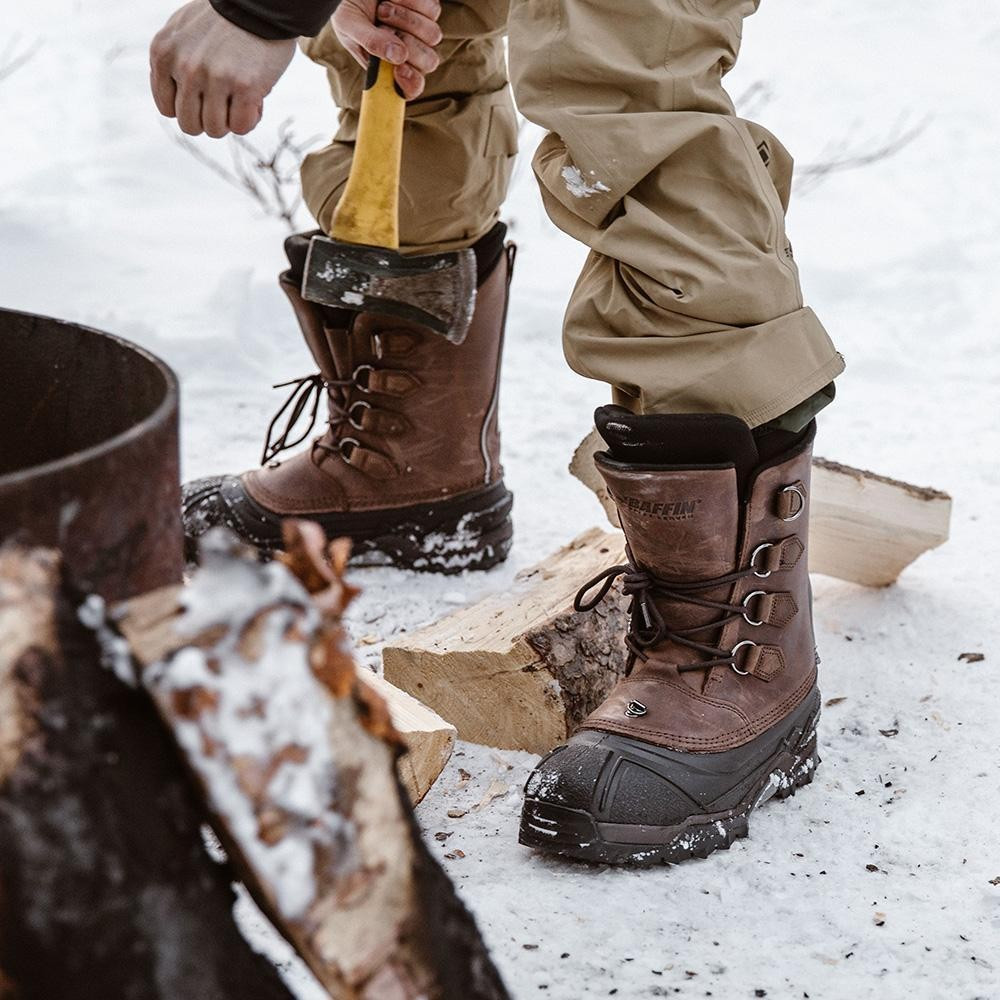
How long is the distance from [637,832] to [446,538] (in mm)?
1009

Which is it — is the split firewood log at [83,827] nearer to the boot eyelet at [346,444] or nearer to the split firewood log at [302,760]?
the split firewood log at [302,760]

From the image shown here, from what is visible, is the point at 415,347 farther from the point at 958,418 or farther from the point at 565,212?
the point at 958,418

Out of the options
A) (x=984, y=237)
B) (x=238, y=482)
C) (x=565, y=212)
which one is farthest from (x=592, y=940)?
(x=984, y=237)

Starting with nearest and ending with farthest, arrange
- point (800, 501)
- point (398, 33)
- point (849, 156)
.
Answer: point (800, 501)
point (398, 33)
point (849, 156)

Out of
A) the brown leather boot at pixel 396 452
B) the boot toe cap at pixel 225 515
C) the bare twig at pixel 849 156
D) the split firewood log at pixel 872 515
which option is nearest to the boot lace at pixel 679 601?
the split firewood log at pixel 872 515

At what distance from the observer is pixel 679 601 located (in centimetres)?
182

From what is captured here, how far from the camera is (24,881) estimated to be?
0.82 m

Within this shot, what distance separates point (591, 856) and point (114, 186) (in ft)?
13.6

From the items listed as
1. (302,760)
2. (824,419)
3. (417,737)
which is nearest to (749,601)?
(417,737)

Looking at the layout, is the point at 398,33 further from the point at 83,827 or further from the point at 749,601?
the point at 83,827

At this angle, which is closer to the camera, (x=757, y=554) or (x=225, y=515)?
(x=757, y=554)

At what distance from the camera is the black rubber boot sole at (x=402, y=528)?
2592 mm

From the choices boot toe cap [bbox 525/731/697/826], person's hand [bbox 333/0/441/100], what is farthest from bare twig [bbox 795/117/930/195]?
boot toe cap [bbox 525/731/697/826]

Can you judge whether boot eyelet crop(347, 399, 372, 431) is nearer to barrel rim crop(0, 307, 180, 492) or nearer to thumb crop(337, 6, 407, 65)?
thumb crop(337, 6, 407, 65)
